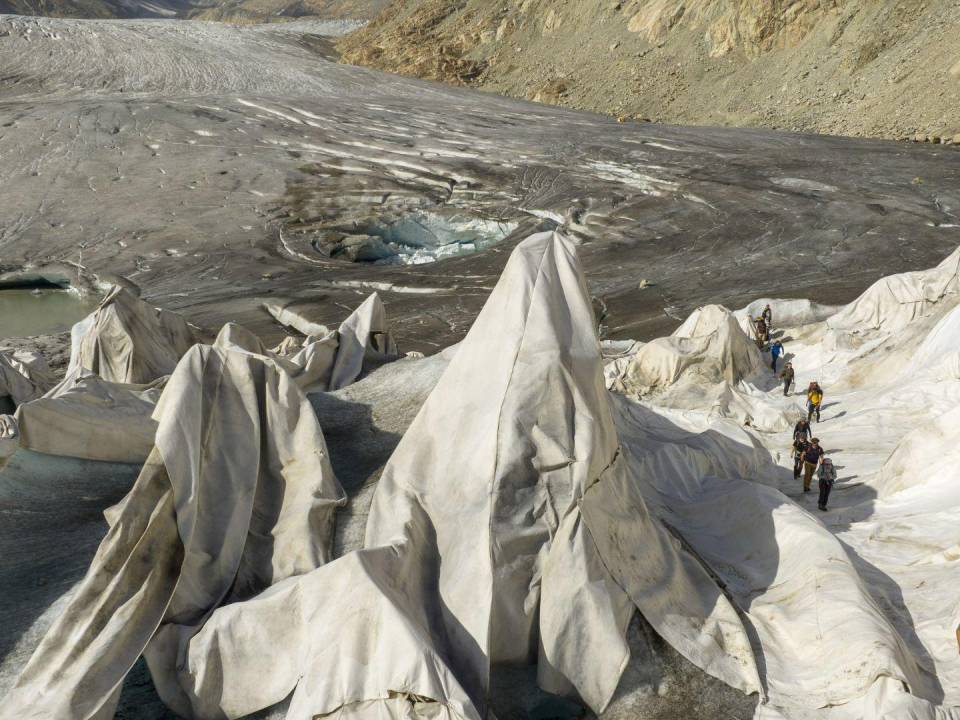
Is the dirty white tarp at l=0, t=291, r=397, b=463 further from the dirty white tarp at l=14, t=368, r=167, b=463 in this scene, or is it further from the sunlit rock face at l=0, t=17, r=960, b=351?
the sunlit rock face at l=0, t=17, r=960, b=351

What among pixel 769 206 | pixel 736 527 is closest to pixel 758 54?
pixel 769 206

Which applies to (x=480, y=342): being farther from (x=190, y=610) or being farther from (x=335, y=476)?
(x=190, y=610)

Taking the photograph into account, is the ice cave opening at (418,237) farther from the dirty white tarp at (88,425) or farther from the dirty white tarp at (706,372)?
the dirty white tarp at (88,425)

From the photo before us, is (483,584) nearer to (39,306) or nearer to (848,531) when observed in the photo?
(848,531)

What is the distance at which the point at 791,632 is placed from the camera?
543cm

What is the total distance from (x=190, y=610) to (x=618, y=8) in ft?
142

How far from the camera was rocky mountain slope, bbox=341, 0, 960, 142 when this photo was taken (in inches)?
1319

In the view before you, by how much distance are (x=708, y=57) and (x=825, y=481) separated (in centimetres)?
3436

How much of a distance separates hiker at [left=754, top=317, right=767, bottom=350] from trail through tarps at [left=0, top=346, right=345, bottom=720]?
11100mm

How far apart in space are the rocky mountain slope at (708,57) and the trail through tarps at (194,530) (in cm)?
3083

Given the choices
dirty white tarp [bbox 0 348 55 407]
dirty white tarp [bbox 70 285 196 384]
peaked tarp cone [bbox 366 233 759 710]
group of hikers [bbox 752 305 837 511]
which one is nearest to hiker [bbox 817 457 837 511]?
group of hikers [bbox 752 305 837 511]

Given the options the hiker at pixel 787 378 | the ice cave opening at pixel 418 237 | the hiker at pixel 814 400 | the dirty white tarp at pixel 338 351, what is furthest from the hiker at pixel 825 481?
the ice cave opening at pixel 418 237

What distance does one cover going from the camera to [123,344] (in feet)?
33.8

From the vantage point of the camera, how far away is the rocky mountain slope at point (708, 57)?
110ft
